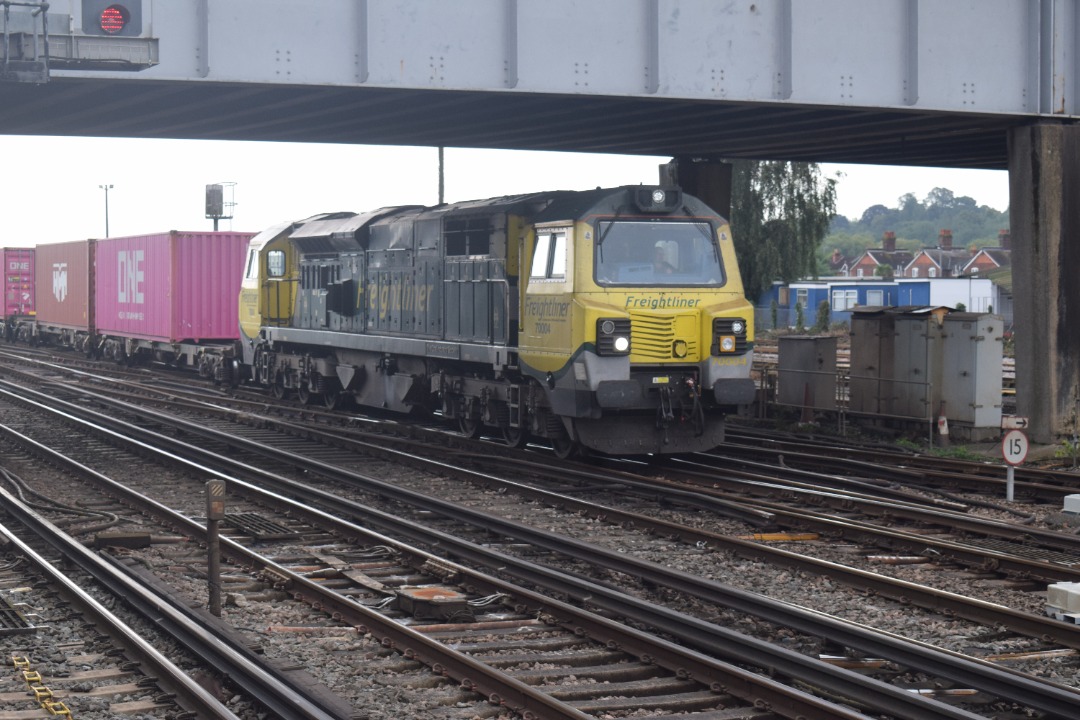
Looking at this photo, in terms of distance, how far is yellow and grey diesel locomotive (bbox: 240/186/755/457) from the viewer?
15.2 m

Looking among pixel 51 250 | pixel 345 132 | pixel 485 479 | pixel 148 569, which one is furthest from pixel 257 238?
pixel 51 250

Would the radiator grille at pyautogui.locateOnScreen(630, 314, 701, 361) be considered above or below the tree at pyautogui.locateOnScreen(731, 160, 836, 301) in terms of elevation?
below

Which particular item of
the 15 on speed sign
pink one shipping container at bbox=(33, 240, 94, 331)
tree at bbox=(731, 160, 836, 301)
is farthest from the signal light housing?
tree at bbox=(731, 160, 836, 301)

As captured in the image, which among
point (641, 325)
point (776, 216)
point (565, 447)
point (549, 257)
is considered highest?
point (776, 216)

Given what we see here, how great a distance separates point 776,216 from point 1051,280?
38.5 metres

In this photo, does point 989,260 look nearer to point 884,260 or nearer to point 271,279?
point 884,260

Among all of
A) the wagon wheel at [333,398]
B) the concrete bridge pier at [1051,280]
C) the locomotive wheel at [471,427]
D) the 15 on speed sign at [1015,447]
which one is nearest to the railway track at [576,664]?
the 15 on speed sign at [1015,447]

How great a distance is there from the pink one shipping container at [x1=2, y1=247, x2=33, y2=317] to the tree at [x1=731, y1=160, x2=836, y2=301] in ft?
91.5

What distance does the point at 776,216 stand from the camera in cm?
5641


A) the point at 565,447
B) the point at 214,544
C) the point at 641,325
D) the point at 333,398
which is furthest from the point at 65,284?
the point at 214,544

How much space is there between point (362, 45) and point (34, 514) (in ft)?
22.3

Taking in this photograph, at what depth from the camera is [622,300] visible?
1526 cm

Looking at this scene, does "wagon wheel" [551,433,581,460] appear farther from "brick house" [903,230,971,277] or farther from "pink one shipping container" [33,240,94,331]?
"brick house" [903,230,971,277]

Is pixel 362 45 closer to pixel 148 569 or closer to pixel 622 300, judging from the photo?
pixel 622 300
